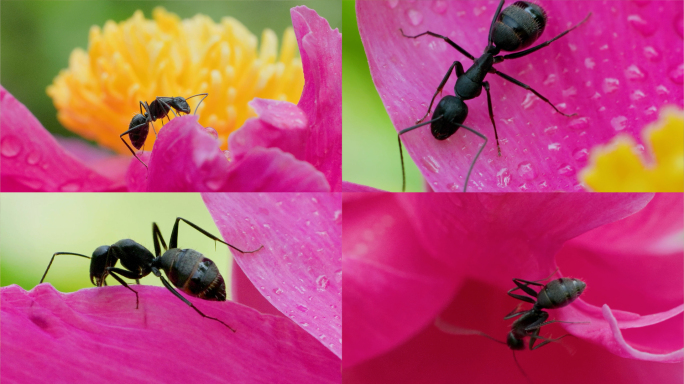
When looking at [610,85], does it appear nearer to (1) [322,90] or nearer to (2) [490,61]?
(2) [490,61]

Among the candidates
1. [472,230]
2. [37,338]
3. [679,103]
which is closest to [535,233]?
[472,230]

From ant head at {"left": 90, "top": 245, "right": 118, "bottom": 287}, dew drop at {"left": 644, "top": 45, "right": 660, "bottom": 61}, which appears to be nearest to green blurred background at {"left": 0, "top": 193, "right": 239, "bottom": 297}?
ant head at {"left": 90, "top": 245, "right": 118, "bottom": 287}

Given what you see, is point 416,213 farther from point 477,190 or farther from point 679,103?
point 679,103

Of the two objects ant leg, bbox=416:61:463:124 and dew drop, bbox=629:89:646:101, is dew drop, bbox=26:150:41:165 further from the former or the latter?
dew drop, bbox=629:89:646:101

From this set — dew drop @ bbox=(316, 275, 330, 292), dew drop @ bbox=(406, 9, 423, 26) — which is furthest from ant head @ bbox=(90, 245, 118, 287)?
dew drop @ bbox=(406, 9, 423, 26)

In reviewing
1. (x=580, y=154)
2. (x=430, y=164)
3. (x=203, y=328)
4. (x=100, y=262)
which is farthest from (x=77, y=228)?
(x=580, y=154)

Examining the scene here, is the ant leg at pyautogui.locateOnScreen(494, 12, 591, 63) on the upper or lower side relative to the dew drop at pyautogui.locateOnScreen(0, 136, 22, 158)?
upper

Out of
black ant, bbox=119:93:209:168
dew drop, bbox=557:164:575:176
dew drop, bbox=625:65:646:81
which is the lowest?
black ant, bbox=119:93:209:168
